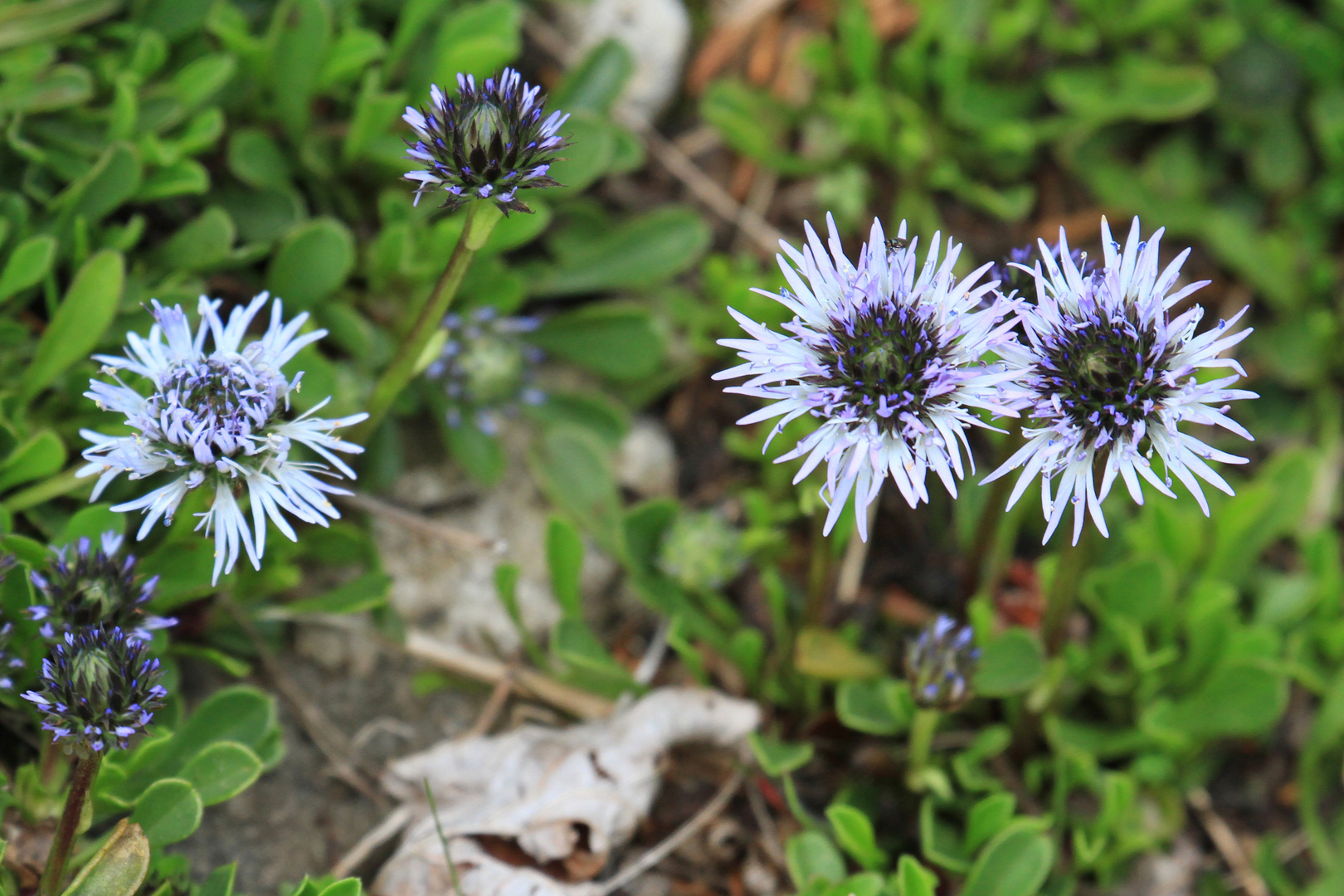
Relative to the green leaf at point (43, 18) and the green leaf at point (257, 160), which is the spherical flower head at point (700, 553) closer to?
the green leaf at point (257, 160)

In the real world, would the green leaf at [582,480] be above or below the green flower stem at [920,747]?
above

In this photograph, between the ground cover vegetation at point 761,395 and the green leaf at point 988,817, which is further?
the green leaf at point 988,817

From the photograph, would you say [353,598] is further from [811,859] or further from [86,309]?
[811,859]

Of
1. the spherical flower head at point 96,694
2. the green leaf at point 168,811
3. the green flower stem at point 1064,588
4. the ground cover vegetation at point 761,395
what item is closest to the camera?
the spherical flower head at point 96,694

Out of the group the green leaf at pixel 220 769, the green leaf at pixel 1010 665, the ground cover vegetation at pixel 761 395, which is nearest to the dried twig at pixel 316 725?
the ground cover vegetation at pixel 761 395

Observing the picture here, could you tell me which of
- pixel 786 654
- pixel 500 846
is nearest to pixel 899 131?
pixel 786 654

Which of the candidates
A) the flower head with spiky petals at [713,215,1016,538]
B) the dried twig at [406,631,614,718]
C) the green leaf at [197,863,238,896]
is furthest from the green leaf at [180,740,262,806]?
the flower head with spiky petals at [713,215,1016,538]
